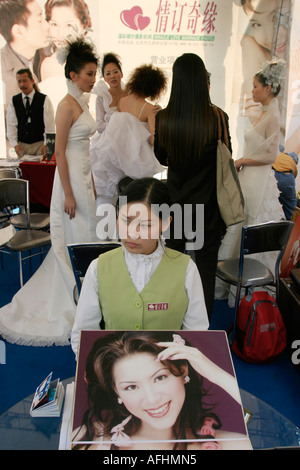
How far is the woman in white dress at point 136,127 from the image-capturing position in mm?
2461

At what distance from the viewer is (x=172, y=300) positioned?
3.92 ft

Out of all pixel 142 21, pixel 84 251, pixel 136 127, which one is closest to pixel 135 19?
pixel 142 21

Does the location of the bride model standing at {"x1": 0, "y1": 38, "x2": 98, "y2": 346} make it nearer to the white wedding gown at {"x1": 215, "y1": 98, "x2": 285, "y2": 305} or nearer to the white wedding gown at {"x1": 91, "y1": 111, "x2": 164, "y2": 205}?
the white wedding gown at {"x1": 91, "y1": 111, "x2": 164, "y2": 205}

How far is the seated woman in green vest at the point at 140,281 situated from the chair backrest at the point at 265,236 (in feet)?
3.01

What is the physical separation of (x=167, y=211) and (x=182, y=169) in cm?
63

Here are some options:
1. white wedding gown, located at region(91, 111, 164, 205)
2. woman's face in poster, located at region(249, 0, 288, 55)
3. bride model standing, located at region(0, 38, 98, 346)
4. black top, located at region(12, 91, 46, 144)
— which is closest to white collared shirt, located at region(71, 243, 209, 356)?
bride model standing, located at region(0, 38, 98, 346)

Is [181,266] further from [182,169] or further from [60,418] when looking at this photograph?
[182,169]

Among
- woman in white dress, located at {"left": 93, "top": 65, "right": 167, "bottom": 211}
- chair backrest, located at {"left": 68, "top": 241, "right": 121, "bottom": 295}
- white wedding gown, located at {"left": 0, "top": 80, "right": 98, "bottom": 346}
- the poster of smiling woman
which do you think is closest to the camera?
the poster of smiling woman

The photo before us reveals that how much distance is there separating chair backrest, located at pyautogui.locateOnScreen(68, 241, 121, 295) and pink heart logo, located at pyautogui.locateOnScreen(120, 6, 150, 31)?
3.93 m

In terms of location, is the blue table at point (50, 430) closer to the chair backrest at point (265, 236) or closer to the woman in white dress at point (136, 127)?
the chair backrest at point (265, 236)

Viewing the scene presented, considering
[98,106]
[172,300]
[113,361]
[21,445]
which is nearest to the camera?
[113,361]

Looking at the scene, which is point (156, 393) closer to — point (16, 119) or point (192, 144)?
point (192, 144)

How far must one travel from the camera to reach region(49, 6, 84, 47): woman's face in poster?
4582 mm
